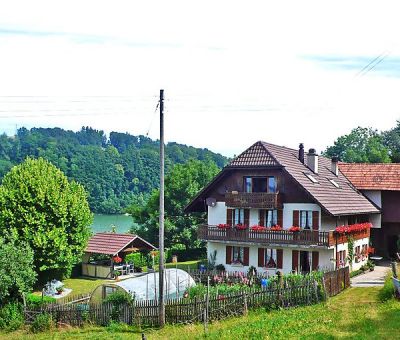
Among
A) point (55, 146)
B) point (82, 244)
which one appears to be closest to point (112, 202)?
point (55, 146)

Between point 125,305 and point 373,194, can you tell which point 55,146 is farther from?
point 125,305

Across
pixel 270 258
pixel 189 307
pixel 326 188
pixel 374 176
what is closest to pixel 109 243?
pixel 270 258

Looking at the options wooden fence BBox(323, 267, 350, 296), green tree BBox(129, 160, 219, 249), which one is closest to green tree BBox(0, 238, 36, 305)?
wooden fence BBox(323, 267, 350, 296)

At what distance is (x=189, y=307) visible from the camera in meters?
23.2

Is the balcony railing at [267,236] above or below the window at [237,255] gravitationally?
above

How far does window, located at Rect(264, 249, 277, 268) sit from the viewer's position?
35.7 meters

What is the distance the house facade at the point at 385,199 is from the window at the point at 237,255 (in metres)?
10.9

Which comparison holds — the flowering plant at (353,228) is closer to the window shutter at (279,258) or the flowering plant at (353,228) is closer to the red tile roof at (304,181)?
the red tile roof at (304,181)

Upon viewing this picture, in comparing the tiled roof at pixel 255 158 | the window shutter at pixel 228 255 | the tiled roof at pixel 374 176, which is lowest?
the window shutter at pixel 228 255

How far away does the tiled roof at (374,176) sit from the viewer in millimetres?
41281

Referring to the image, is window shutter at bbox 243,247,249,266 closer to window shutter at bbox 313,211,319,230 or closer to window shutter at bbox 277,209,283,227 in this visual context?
window shutter at bbox 277,209,283,227

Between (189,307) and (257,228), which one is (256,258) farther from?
(189,307)

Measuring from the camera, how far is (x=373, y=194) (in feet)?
138

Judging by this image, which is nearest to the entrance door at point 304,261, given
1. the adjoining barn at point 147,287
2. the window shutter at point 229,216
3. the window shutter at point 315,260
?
the window shutter at point 315,260
